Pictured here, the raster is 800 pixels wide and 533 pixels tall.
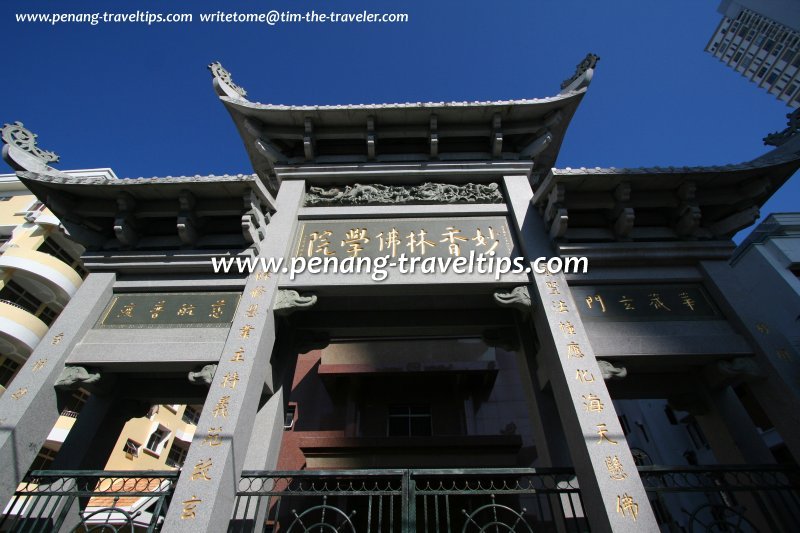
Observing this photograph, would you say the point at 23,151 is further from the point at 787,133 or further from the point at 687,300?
the point at 787,133

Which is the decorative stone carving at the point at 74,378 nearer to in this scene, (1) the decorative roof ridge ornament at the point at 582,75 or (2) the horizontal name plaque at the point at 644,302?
(2) the horizontal name plaque at the point at 644,302

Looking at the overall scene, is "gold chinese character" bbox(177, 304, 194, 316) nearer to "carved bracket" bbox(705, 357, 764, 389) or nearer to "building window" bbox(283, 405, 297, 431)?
"carved bracket" bbox(705, 357, 764, 389)

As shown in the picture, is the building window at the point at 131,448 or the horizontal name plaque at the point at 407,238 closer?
the horizontal name plaque at the point at 407,238

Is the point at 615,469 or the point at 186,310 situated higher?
the point at 186,310

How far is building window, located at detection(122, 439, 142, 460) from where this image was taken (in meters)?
18.3

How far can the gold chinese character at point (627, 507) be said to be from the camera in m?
3.83

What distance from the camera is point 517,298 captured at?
5730 mm

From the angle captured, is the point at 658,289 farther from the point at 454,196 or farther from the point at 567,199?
the point at 454,196

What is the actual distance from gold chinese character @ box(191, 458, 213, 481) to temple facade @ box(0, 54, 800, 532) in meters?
0.02

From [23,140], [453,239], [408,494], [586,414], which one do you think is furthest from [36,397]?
[586,414]

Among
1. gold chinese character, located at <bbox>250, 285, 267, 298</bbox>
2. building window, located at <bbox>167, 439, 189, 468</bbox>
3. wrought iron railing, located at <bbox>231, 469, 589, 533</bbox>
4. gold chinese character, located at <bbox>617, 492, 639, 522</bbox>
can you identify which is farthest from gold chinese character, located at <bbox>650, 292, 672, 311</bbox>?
building window, located at <bbox>167, 439, 189, 468</bbox>

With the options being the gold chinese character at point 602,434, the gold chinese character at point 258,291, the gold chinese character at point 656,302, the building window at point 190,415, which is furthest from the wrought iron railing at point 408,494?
the building window at point 190,415

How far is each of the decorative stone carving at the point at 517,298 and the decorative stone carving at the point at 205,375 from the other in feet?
13.0

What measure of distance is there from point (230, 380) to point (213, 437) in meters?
0.67
